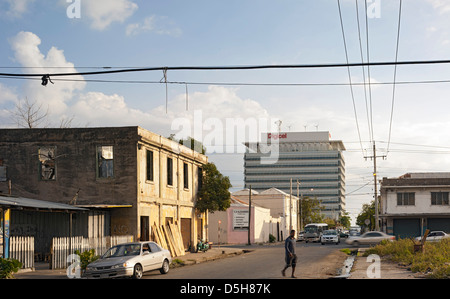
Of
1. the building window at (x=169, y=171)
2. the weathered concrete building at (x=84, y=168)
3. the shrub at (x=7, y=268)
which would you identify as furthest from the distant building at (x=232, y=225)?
the shrub at (x=7, y=268)

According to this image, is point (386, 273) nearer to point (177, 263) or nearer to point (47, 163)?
point (177, 263)

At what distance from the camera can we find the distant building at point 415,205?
64812 mm

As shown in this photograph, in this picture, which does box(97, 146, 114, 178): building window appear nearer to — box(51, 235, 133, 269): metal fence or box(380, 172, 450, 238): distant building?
box(51, 235, 133, 269): metal fence

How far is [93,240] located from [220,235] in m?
39.2

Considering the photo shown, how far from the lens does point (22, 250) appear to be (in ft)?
80.6

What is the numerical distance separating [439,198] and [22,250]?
51.9 m

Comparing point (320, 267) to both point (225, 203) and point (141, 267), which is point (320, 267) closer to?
point (141, 267)

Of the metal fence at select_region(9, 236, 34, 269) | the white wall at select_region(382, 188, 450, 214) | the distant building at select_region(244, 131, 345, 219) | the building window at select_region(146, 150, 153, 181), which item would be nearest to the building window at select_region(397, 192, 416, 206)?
the white wall at select_region(382, 188, 450, 214)

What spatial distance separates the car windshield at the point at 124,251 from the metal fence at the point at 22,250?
4421 mm

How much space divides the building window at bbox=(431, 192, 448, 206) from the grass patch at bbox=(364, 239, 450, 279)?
31.3 m

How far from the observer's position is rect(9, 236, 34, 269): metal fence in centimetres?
2406

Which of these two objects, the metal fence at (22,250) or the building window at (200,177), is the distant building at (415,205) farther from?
the metal fence at (22,250)

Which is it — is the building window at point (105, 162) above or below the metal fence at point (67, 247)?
above
